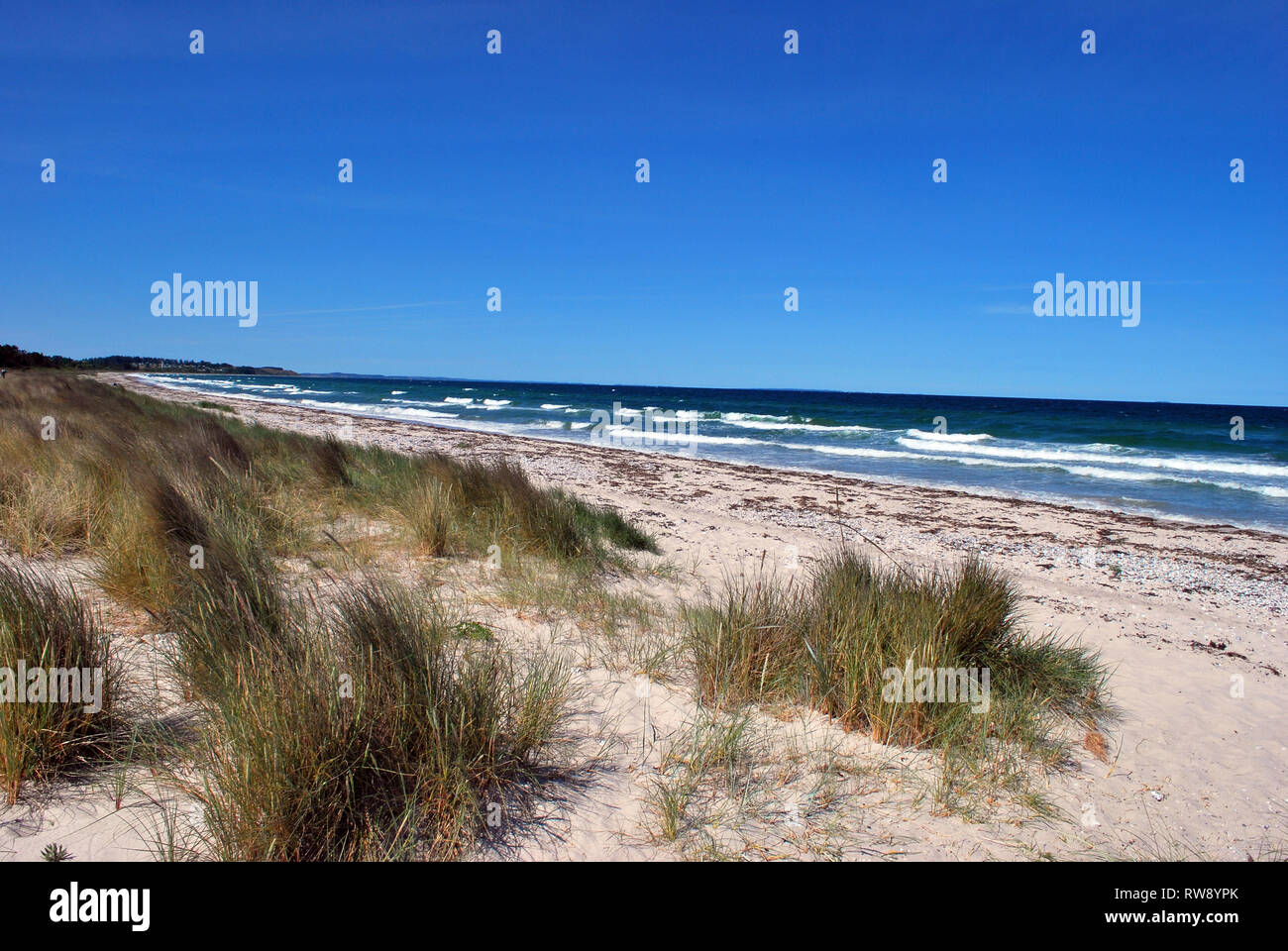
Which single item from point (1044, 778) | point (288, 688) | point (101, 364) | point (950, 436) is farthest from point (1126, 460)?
point (101, 364)

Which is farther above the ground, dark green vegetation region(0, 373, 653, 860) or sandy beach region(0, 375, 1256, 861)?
dark green vegetation region(0, 373, 653, 860)

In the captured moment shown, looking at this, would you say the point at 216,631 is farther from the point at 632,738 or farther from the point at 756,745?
the point at 756,745

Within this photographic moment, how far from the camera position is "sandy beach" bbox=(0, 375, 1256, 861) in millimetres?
2518

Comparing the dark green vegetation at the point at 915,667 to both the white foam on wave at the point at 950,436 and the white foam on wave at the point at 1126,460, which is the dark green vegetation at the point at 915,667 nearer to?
the white foam on wave at the point at 1126,460

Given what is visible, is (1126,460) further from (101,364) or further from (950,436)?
(101,364)

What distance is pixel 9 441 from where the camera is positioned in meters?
7.12

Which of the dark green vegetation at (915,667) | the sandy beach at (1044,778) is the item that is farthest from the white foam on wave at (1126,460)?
the dark green vegetation at (915,667)

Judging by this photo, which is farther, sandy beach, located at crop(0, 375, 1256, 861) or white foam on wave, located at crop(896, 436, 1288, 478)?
white foam on wave, located at crop(896, 436, 1288, 478)

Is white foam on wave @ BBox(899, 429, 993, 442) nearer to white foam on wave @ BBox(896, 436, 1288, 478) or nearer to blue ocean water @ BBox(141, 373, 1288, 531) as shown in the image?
blue ocean water @ BBox(141, 373, 1288, 531)

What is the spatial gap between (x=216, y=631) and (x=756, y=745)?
2519 millimetres

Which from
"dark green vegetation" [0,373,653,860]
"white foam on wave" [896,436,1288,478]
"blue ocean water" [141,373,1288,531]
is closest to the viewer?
"dark green vegetation" [0,373,653,860]

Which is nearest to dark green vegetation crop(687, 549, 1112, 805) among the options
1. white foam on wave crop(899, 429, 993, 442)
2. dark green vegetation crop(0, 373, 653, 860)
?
dark green vegetation crop(0, 373, 653, 860)

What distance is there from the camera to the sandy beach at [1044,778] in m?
2.52
